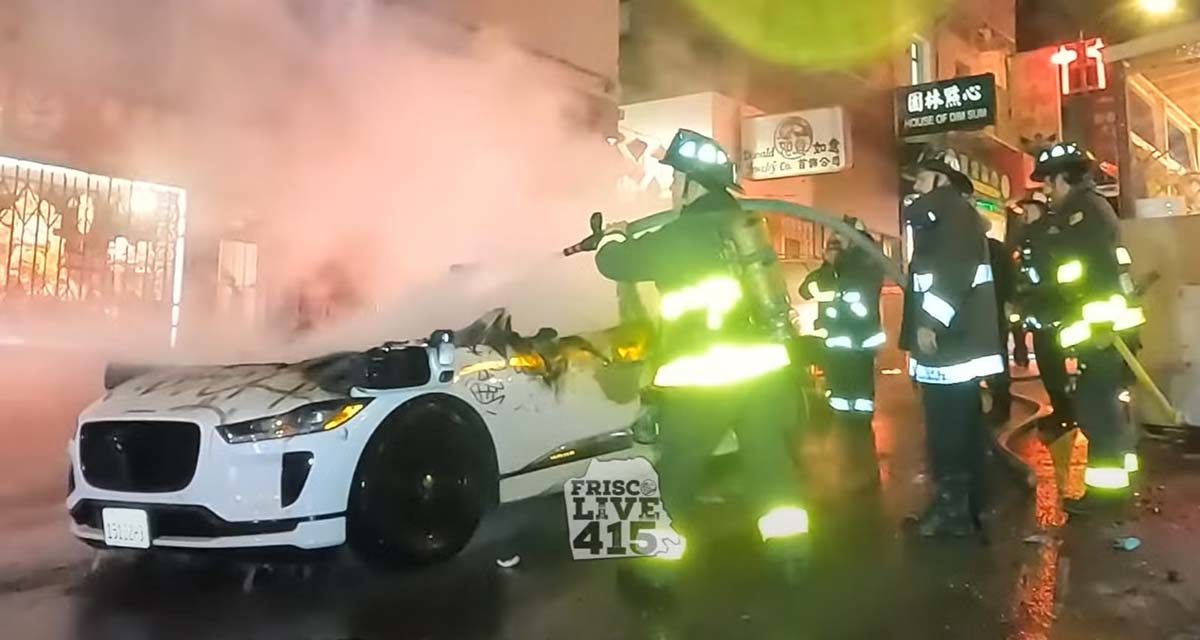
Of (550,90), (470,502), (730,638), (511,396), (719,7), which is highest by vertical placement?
(719,7)

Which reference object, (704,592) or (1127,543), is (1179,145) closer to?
(1127,543)

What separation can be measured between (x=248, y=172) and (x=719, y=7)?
1010 cm

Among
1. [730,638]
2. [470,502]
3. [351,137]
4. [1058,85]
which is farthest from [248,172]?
[1058,85]

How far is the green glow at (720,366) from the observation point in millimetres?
3713

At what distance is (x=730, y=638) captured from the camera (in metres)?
3.23

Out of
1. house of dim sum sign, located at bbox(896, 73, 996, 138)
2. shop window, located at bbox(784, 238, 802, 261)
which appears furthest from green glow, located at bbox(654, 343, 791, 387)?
house of dim sum sign, located at bbox(896, 73, 996, 138)

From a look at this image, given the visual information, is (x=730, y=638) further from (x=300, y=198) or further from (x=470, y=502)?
(x=300, y=198)

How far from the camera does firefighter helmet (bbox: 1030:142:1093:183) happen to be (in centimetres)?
529

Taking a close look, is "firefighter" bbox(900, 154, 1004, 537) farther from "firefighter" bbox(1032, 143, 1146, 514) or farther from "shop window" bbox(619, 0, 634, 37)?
"shop window" bbox(619, 0, 634, 37)

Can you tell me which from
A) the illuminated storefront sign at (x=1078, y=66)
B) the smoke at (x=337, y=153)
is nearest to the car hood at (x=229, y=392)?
the smoke at (x=337, y=153)

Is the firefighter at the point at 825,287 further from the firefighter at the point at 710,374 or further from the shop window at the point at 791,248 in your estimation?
the shop window at the point at 791,248

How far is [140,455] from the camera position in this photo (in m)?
3.93

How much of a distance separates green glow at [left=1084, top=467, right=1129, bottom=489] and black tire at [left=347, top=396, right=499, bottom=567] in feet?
9.44

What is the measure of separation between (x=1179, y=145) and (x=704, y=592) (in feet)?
23.6
